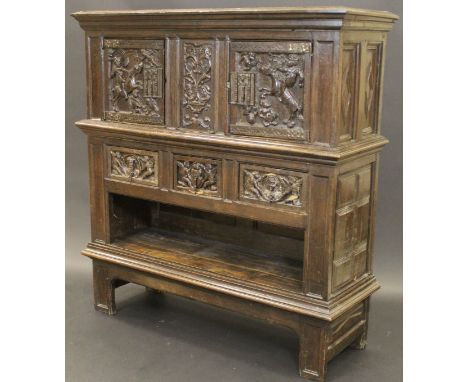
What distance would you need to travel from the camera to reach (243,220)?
16.2 ft

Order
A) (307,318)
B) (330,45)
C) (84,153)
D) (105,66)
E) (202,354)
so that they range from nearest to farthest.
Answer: (330,45) < (307,318) < (202,354) < (105,66) < (84,153)

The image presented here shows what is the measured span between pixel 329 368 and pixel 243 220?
1.09m

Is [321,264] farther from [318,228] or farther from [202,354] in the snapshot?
[202,354]

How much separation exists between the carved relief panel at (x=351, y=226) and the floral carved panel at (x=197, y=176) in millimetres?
720

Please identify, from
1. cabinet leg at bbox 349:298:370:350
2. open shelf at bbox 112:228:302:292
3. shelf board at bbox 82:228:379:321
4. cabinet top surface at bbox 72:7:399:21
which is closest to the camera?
cabinet top surface at bbox 72:7:399:21

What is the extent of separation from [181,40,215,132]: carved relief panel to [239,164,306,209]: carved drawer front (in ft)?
1.15

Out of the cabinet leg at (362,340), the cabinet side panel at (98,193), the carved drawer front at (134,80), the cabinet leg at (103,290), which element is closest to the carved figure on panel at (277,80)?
the carved drawer front at (134,80)

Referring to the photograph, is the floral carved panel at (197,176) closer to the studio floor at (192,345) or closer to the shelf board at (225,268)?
the shelf board at (225,268)

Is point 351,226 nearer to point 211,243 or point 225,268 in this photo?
point 225,268

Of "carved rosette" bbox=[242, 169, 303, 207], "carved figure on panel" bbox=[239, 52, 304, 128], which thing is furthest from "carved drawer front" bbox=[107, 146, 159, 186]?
"carved figure on panel" bbox=[239, 52, 304, 128]

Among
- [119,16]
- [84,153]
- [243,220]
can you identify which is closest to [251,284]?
[243,220]

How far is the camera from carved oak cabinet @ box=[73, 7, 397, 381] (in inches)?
155

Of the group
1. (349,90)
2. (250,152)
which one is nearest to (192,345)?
(250,152)

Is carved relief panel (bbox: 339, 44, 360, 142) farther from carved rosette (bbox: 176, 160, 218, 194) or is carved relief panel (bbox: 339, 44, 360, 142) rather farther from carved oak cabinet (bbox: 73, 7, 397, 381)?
carved rosette (bbox: 176, 160, 218, 194)
